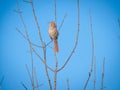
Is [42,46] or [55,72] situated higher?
[42,46]

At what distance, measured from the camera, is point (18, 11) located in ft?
7.25

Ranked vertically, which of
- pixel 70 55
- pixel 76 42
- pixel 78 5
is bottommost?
pixel 70 55

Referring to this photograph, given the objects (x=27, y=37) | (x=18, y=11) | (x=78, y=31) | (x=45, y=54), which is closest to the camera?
(x=45, y=54)

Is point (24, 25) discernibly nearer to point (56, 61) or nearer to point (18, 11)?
point (18, 11)

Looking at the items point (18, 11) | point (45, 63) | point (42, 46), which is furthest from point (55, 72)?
point (18, 11)

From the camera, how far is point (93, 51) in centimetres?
231

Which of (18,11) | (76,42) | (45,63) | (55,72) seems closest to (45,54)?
(45,63)

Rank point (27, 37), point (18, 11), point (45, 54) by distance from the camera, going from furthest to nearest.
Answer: point (18, 11)
point (27, 37)
point (45, 54)

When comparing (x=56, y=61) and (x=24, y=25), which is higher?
(x=24, y=25)

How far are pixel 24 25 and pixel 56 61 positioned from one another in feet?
2.00

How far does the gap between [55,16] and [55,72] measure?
0.67 meters

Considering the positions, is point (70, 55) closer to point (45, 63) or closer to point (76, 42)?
point (76, 42)

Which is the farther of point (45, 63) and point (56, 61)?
point (56, 61)

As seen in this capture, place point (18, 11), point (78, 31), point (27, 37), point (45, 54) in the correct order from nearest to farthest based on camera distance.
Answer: point (45, 54), point (78, 31), point (27, 37), point (18, 11)
